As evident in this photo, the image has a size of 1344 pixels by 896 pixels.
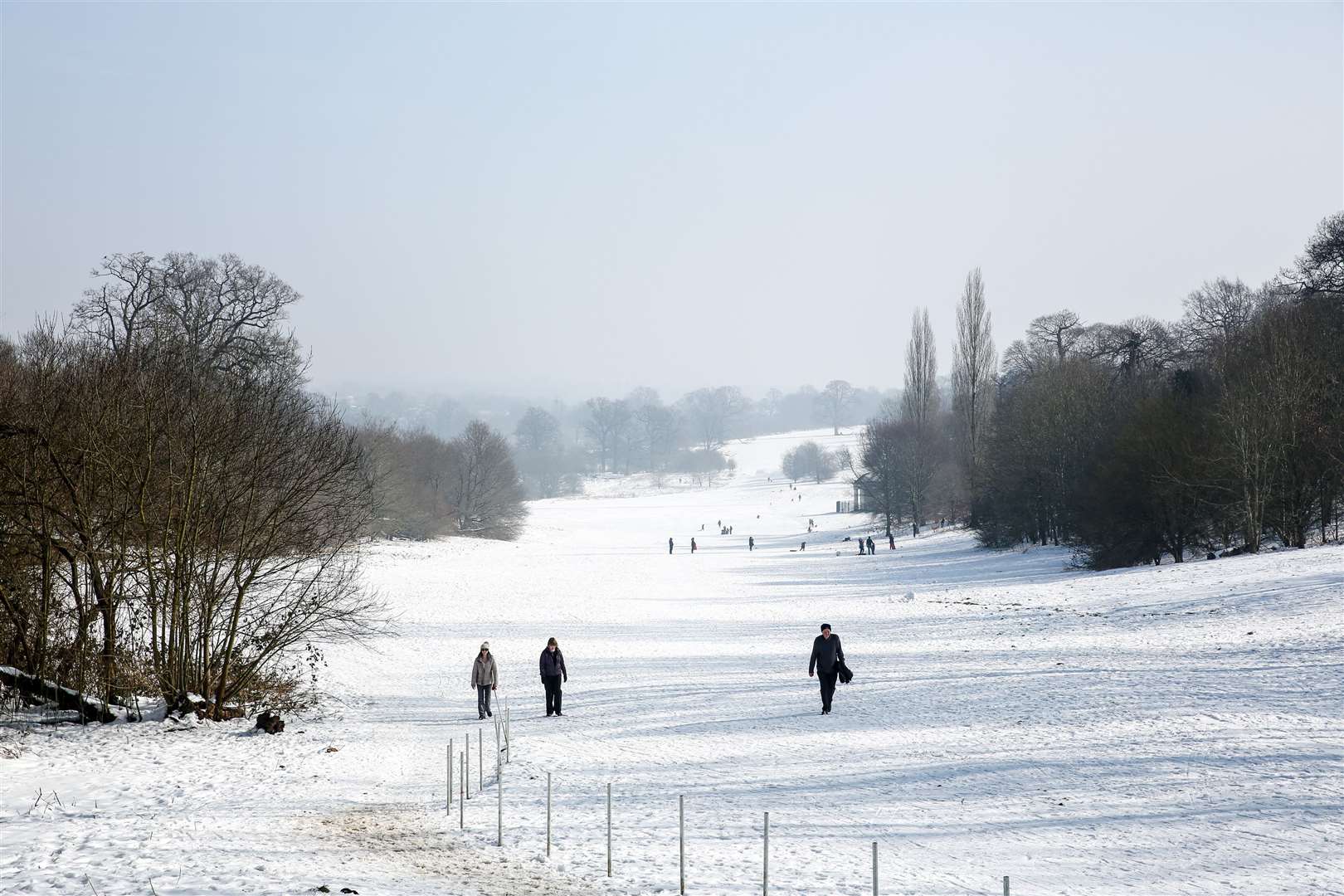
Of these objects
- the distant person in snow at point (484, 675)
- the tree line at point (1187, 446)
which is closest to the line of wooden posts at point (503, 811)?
the distant person in snow at point (484, 675)

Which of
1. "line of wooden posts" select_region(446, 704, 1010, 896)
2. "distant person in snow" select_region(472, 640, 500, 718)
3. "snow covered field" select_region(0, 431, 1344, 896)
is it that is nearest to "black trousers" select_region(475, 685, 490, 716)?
"distant person in snow" select_region(472, 640, 500, 718)

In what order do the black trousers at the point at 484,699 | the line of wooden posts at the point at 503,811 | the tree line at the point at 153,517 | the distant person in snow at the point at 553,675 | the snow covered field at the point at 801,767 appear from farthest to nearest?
the distant person in snow at the point at 553,675 → the black trousers at the point at 484,699 → the tree line at the point at 153,517 → the snow covered field at the point at 801,767 → the line of wooden posts at the point at 503,811

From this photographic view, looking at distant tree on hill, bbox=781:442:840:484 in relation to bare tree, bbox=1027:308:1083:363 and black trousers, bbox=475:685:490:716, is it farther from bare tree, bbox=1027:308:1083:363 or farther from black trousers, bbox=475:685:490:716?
black trousers, bbox=475:685:490:716

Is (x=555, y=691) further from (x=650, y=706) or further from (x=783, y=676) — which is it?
(x=783, y=676)

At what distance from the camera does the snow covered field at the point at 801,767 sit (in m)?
10.9

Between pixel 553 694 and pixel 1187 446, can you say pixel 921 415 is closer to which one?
pixel 1187 446

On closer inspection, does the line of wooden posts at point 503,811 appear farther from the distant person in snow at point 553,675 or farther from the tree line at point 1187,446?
the tree line at point 1187,446

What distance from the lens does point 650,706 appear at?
21766 millimetres

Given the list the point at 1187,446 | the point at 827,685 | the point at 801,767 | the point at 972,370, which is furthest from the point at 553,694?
the point at 972,370

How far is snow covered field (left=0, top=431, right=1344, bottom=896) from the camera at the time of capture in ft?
35.9

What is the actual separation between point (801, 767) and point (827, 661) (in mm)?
4325

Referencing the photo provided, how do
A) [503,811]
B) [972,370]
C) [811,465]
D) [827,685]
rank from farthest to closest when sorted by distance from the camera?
[811,465] → [972,370] → [827,685] → [503,811]

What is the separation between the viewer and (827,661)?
2019 centimetres

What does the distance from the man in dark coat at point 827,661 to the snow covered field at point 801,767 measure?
0.41m
